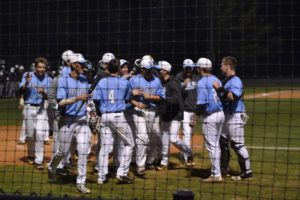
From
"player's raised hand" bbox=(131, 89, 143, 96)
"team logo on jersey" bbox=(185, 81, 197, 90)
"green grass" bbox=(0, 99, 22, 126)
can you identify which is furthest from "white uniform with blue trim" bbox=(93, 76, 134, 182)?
"green grass" bbox=(0, 99, 22, 126)

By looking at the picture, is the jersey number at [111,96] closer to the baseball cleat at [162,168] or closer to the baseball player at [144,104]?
the baseball player at [144,104]

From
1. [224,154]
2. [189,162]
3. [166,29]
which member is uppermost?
[166,29]

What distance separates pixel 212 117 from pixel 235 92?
53cm

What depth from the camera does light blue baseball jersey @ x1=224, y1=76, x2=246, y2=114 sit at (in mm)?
8844

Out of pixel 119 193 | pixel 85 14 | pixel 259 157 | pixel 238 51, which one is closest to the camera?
pixel 119 193

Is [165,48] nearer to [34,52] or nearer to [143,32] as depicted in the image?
[143,32]

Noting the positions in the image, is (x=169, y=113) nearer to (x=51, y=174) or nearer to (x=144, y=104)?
(x=144, y=104)

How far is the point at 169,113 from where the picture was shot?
10.0 m

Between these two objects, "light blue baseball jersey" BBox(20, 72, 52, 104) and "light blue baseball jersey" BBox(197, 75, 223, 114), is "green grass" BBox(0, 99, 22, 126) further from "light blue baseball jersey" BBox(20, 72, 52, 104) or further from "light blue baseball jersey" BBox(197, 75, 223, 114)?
"light blue baseball jersey" BBox(197, 75, 223, 114)

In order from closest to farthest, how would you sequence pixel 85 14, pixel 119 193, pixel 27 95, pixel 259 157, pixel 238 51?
pixel 119 193, pixel 238 51, pixel 85 14, pixel 27 95, pixel 259 157

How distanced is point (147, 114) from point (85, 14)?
1.96m

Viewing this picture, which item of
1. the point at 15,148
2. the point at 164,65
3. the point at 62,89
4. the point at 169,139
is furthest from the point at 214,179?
the point at 15,148

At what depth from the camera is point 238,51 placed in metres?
9.06

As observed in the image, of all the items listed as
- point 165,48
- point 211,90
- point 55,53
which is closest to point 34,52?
point 55,53
